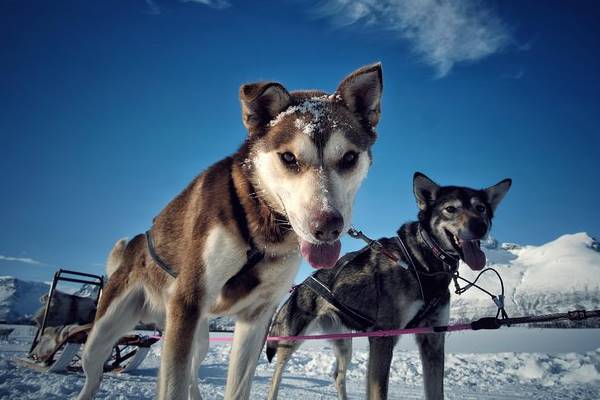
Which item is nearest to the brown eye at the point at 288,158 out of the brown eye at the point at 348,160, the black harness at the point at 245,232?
the brown eye at the point at 348,160

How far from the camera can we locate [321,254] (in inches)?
81.0

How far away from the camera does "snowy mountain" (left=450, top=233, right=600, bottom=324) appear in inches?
4306

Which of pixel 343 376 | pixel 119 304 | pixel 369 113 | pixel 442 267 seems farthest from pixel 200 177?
pixel 343 376

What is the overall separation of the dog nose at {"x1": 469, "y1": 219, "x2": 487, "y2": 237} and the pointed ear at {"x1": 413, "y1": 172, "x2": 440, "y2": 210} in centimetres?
56

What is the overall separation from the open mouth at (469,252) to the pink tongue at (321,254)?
7.72ft

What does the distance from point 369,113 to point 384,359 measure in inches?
92.1

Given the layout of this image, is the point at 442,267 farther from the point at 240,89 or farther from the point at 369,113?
the point at 240,89

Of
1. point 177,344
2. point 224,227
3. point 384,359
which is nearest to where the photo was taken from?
point 177,344

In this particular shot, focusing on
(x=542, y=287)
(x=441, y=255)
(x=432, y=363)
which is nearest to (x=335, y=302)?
(x=432, y=363)

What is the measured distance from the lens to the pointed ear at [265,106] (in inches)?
94.2

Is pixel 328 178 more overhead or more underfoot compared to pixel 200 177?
more underfoot

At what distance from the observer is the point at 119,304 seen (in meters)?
2.81

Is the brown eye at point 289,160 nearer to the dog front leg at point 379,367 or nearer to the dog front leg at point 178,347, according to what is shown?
the dog front leg at point 178,347

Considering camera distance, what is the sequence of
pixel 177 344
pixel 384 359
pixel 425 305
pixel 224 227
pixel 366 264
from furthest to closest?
pixel 366 264 < pixel 425 305 < pixel 384 359 < pixel 224 227 < pixel 177 344
